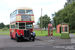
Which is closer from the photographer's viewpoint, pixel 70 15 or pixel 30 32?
pixel 30 32

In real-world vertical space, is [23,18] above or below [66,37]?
above

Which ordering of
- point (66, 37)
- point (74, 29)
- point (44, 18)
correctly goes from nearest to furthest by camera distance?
1. point (66, 37)
2. point (74, 29)
3. point (44, 18)

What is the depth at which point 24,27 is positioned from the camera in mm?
19938

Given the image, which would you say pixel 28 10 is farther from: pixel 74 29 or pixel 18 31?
pixel 74 29

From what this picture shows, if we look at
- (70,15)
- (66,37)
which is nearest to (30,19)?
(66,37)

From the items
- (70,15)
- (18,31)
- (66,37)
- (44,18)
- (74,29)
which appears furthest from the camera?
(44,18)

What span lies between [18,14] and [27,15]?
3.83ft

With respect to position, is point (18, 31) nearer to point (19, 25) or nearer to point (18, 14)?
point (19, 25)

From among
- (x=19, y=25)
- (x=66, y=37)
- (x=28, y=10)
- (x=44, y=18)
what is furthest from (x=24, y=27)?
(x=44, y=18)

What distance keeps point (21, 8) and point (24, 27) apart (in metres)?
2.48

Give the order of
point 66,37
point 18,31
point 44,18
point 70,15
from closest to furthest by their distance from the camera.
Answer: point 18,31 → point 66,37 → point 70,15 → point 44,18

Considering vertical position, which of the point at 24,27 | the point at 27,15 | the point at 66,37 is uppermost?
the point at 27,15

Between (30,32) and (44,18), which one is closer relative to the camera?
(30,32)

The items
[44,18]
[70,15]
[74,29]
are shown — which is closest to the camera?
[70,15]
